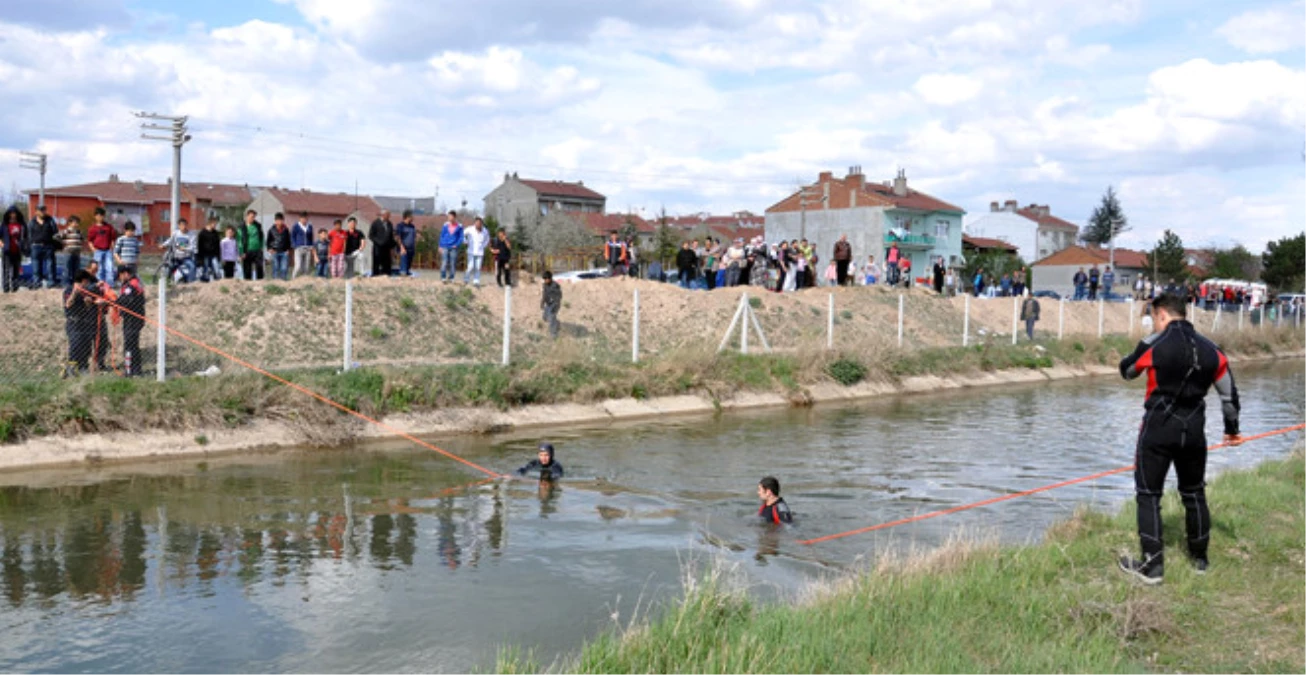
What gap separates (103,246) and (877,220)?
223 ft

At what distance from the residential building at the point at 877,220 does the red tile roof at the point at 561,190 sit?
24.1 m

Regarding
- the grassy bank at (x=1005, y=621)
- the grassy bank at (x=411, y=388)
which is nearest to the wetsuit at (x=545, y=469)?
the grassy bank at (x=411, y=388)

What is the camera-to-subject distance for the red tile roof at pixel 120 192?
8819 centimetres

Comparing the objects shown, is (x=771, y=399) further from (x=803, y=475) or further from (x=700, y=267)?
(x=700, y=267)

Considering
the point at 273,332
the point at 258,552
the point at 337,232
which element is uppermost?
the point at 337,232

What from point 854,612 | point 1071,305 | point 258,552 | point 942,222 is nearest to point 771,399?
point 258,552

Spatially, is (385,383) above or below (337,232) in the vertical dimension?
below

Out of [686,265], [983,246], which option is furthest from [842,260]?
[983,246]

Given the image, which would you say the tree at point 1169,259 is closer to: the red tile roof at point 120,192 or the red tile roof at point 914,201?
the red tile roof at point 914,201

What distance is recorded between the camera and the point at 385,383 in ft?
59.0

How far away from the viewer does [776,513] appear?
12.1 m

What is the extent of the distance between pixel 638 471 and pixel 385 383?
5.08 metres

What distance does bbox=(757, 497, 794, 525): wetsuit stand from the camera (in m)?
12.1

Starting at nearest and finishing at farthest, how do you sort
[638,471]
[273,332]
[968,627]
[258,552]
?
[968,627] < [258,552] < [638,471] < [273,332]
